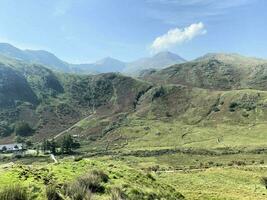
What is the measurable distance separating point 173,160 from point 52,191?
132m

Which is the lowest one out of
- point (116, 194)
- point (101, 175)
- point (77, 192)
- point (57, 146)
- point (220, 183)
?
point (57, 146)

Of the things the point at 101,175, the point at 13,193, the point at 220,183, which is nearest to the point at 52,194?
the point at 13,193

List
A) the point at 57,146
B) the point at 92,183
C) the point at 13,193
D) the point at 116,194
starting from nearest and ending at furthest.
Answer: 1. the point at 13,193
2. the point at 116,194
3. the point at 92,183
4. the point at 57,146

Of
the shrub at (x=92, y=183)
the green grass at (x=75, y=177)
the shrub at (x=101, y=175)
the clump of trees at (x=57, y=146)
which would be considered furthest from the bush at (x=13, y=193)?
the clump of trees at (x=57, y=146)

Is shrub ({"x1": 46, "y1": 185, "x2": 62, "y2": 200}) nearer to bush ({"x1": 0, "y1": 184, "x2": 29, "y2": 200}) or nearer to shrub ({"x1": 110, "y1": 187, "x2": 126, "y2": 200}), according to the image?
bush ({"x1": 0, "y1": 184, "x2": 29, "y2": 200})

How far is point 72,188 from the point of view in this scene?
21.6 meters

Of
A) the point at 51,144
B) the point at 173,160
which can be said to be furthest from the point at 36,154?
the point at 173,160

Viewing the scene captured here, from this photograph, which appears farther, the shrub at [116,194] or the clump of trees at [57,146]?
the clump of trees at [57,146]

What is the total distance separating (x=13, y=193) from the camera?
18625mm

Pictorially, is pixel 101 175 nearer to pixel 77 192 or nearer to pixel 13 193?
pixel 77 192

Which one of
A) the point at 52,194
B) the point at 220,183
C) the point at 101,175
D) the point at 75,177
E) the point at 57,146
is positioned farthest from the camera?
the point at 57,146

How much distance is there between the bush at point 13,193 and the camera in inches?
715

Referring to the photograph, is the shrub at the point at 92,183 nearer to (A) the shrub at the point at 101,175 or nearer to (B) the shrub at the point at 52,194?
(A) the shrub at the point at 101,175

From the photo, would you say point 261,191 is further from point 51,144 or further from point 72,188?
point 51,144
